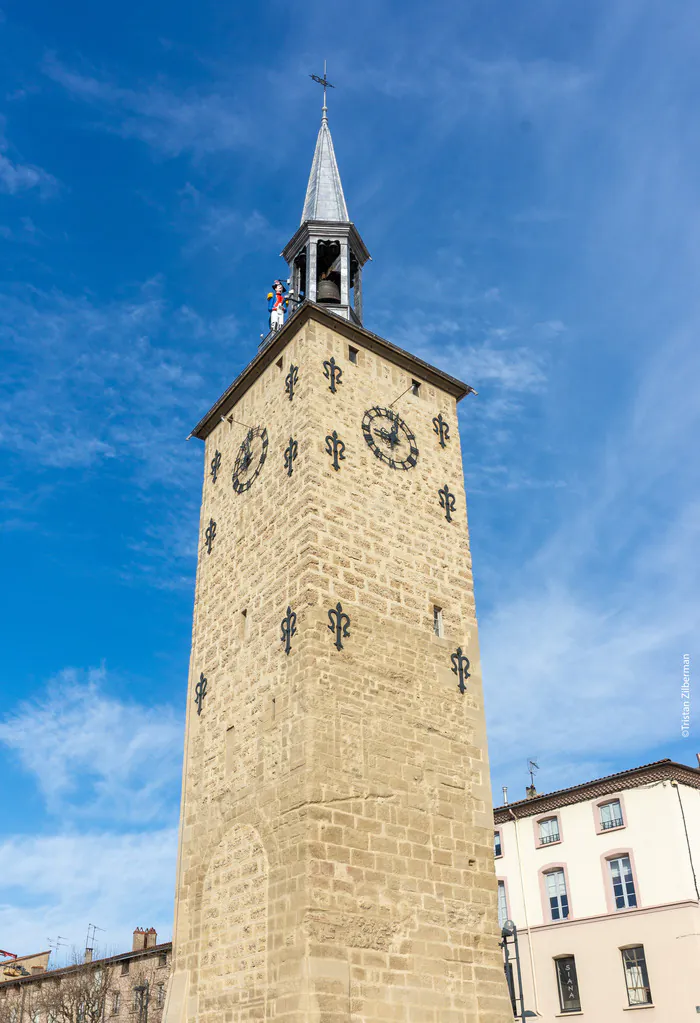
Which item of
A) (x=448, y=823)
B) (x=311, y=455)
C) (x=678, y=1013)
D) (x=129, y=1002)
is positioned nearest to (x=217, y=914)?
(x=448, y=823)

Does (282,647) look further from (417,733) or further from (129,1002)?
(129,1002)

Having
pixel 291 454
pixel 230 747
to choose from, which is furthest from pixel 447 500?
pixel 230 747

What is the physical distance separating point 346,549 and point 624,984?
1712 centimetres

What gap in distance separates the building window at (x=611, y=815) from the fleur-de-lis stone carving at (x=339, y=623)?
52.9 ft

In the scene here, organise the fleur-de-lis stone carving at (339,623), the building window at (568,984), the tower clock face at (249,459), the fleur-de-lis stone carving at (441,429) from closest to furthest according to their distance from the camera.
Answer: the fleur-de-lis stone carving at (339,623) < the tower clock face at (249,459) < the fleur-de-lis stone carving at (441,429) < the building window at (568,984)

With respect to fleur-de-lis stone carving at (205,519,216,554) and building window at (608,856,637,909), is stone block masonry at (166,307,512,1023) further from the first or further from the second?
building window at (608,856,637,909)

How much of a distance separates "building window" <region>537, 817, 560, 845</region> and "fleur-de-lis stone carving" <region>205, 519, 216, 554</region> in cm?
1631

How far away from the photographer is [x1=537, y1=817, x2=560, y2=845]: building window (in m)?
29.2

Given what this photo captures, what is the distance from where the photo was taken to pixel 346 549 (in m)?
15.9

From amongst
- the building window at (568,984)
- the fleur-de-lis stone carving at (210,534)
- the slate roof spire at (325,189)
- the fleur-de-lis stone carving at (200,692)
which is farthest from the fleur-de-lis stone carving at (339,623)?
the building window at (568,984)

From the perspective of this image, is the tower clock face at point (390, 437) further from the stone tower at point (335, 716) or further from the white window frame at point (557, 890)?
the white window frame at point (557, 890)

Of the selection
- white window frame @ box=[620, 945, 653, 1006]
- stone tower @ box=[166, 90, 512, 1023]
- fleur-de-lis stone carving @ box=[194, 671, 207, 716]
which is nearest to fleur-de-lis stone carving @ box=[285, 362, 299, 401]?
stone tower @ box=[166, 90, 512, 1023]

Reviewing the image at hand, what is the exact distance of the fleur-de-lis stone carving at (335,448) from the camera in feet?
54.6

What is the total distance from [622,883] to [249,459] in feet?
56.3
